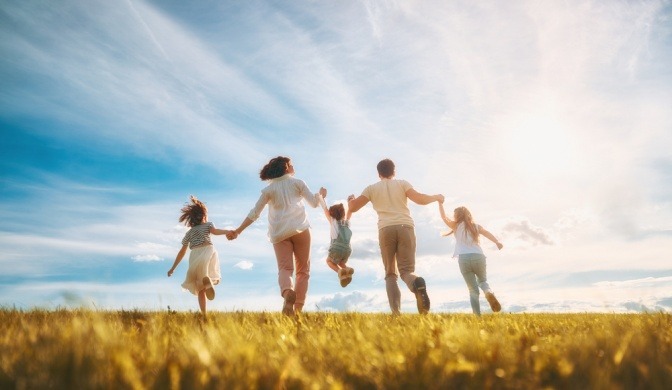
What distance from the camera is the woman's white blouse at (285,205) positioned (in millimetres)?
8273

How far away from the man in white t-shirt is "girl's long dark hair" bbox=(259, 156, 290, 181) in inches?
62.2

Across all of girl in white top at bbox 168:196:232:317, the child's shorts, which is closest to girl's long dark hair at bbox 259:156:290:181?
girl in white top at bbox 168:196:232:317

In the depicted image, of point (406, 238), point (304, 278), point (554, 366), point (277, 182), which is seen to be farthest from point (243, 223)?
point (554, 366)

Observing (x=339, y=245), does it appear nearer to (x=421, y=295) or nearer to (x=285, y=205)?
(x=285, y=205)

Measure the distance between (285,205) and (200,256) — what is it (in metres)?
2.24

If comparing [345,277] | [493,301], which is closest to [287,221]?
[345,277]

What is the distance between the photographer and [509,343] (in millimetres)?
3139

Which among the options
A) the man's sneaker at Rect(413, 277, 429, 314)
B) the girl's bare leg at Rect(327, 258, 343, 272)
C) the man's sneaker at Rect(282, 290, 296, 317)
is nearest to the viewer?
the man's sneaker at Rect(413, 277, 429, 314)

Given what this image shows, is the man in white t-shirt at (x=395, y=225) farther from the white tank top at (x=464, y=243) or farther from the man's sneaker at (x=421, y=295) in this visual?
the white tank top at (x=464, y=243)

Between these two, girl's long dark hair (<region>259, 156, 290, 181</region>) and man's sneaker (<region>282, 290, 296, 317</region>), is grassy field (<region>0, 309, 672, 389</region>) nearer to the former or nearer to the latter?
man's sneaker (<region>282, 290, 296, 317</region>)

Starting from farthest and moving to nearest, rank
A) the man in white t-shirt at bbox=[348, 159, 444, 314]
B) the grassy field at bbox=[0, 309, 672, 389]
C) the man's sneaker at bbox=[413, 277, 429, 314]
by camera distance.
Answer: the man in white t-shirt at bbox=[348, 159, 444, 314] → the man's sneaker at bbox=[413, 277, 429, 314] → the grassy field at bbox=[0, 309, 672, 389]

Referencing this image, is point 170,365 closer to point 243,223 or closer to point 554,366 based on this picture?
point 554,366

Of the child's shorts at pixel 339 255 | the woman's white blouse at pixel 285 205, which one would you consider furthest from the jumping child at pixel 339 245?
the woman's white blouse at pixel 285 205

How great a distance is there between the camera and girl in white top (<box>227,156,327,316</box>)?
27.0 ft
